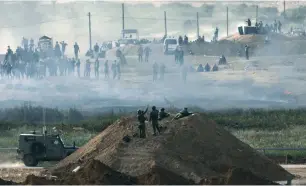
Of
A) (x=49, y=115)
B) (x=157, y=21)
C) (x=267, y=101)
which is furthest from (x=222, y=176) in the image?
(x=157, y=21)

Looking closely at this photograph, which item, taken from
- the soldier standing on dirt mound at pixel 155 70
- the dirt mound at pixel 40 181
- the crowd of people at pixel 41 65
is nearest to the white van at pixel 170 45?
the soldier standing on dirt mound at pixel 155 70

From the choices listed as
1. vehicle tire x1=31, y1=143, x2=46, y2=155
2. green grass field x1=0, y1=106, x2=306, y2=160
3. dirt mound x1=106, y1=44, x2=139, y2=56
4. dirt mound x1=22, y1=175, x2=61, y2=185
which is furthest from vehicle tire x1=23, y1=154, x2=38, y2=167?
dirt mound x1=106, y1=44, x2=139, y2=56

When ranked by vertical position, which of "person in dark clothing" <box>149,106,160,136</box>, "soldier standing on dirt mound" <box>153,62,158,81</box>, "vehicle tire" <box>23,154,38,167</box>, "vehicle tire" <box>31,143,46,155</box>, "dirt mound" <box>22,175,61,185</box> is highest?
"person in dark clothing" <box>149,106,160,136</box>

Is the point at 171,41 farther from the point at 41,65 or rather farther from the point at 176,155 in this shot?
the point at 176,155

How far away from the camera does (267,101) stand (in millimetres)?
91438

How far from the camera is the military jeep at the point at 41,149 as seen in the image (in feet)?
195

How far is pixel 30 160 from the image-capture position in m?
59.9

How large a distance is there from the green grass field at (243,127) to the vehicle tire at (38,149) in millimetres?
5764

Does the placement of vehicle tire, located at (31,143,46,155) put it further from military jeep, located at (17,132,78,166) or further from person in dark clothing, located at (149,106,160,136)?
person in dark clothing, located at (149,106,160,136)

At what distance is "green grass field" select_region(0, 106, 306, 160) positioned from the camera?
221 feet

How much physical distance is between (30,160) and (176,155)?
10.5 metres

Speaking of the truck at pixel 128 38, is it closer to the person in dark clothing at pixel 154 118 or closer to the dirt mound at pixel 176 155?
the dirt mound at pixel 176 155

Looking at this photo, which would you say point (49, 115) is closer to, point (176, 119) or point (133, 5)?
point (176, 119)

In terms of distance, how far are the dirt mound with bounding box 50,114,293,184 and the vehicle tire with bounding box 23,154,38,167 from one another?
13.9ft
